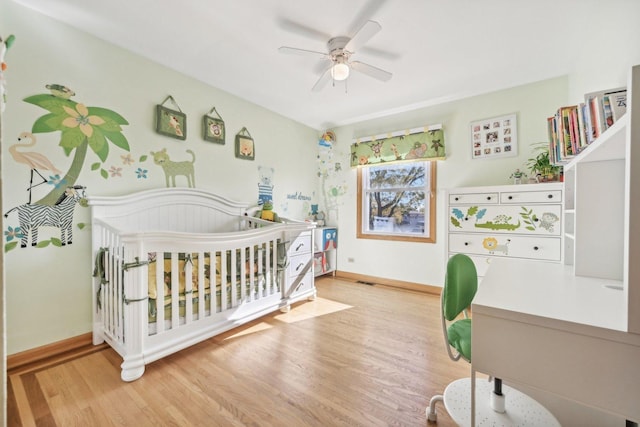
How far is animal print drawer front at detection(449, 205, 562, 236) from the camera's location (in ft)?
7.18

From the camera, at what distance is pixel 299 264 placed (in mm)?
2674

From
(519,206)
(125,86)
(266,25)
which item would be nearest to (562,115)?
(519,206)

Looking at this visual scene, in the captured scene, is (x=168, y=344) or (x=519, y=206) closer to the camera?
(x=168, y=344)

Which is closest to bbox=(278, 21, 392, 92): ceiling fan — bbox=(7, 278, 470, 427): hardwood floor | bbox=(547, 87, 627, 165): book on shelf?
bbox=(547, 87, 627, 165): book on shelf

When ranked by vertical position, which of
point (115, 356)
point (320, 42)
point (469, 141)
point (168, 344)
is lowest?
point (115, 356)

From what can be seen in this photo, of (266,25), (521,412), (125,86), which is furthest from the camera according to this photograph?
(125,86)

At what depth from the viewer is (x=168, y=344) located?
167cm

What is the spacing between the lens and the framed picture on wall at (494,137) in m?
2.65

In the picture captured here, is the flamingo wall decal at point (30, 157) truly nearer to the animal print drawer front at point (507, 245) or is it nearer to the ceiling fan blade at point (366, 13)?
the ceiling fan blade at point (366, 13)

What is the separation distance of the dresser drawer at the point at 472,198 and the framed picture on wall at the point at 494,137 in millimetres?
594

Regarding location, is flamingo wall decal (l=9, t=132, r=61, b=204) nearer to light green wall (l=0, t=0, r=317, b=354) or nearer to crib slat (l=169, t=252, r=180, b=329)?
light green wall (l=0, t=0, r=317, b=354)

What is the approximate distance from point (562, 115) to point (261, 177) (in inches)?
104

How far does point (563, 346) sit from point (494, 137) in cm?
264

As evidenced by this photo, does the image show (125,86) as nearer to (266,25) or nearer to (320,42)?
(266,25)
